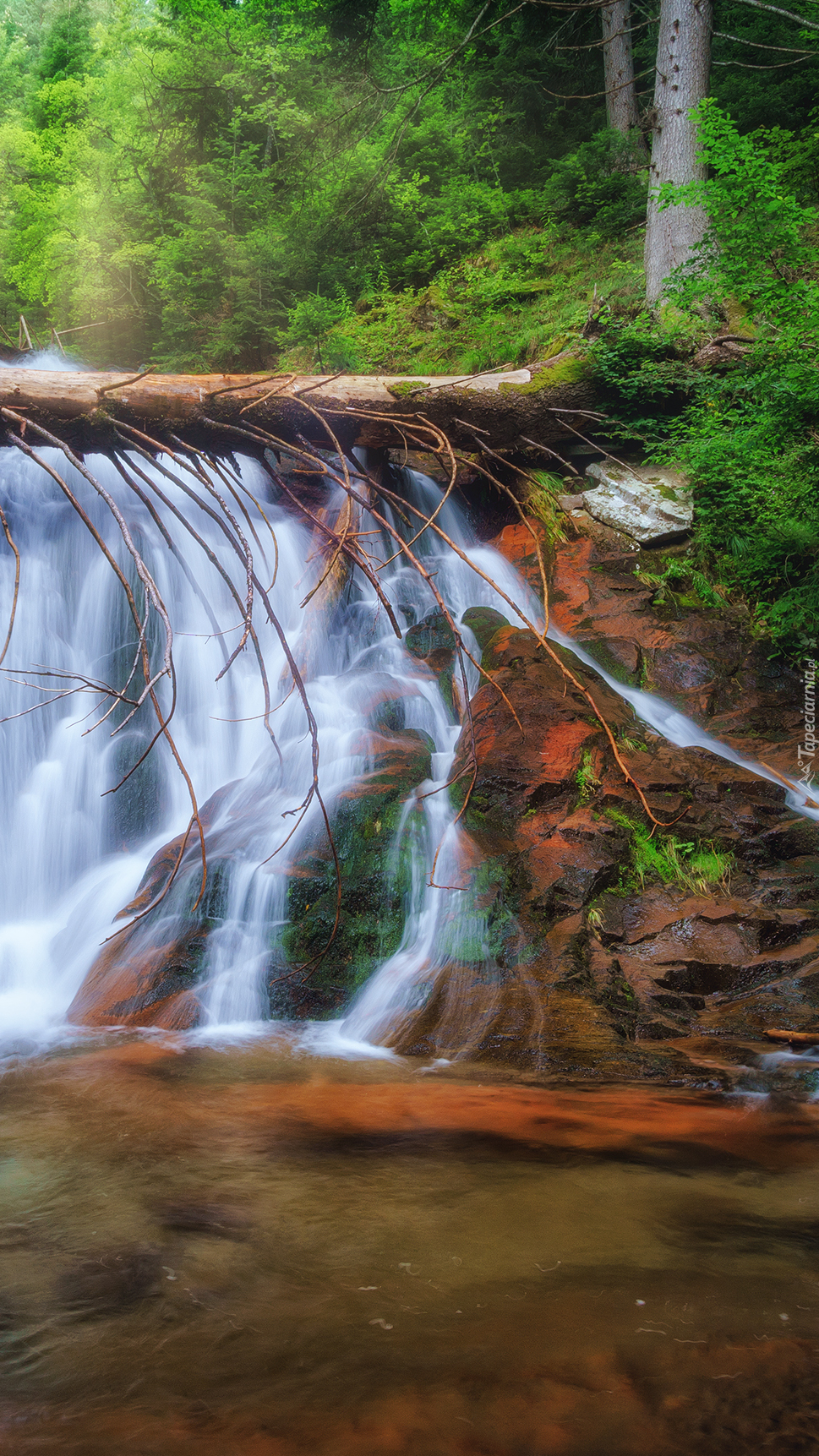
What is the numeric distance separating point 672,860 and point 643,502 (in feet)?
15.3

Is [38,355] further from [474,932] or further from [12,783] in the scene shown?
[474,932]

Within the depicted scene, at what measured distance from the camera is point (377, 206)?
45.1ft

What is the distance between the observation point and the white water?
502 centimetres

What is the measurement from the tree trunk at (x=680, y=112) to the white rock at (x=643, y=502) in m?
2.36

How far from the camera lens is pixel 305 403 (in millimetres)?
4910

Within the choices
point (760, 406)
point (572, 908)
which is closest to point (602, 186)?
point (760, 406)

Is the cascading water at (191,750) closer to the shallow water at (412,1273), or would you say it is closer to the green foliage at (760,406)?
the shallow water at (412,1273)

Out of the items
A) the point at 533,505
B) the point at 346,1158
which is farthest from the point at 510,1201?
the point at 533,505

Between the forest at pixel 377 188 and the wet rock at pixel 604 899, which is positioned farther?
the forest at pixel 377 188

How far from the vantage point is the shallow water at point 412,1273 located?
1.57 metres

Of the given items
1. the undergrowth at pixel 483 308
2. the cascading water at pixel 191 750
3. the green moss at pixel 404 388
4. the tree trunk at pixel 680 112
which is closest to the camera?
the cascading water at pixel 191 750

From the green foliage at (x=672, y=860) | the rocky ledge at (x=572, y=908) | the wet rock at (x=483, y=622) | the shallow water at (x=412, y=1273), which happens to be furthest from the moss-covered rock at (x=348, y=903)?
the wet rock at (x=483, y=622)

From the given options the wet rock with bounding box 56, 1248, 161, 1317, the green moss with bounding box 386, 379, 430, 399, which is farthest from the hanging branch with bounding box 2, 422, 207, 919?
the green moss with bounding box 386, 379, 430, 399

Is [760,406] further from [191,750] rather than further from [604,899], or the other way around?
[191,750]
